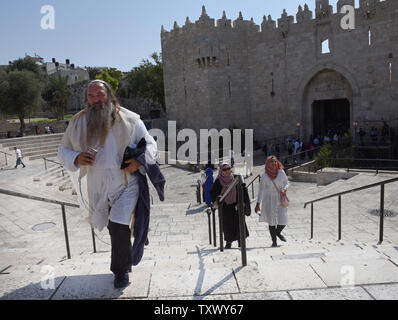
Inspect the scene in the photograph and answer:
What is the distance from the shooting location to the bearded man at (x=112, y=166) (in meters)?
2.72

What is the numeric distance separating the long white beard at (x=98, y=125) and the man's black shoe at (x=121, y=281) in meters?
1.07

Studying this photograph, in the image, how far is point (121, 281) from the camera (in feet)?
8.60

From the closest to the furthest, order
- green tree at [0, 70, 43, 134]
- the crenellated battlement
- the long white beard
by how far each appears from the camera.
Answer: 1. the long white beard
2. the crenellated battlement
3. green tree at [0, 70, 43, 134]

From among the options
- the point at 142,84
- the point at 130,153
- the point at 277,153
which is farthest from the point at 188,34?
the point at 130,153

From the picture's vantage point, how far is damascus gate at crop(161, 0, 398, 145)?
1791 centimetres

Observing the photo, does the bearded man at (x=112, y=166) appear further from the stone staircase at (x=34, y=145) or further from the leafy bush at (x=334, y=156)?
the stone staircase at (x=34, y=145)

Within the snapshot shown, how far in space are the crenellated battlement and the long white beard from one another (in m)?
19.1

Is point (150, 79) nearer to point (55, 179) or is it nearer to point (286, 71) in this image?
point (286, 71)

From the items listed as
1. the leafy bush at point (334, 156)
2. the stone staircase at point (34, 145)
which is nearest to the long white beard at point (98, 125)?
the leafy bush at point (334, 156)

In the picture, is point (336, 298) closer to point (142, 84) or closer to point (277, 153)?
point (277, 153)

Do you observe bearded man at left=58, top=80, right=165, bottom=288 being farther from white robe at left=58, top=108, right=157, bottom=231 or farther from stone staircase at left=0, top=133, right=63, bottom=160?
stone staircase at left=0, top=133, right=63, bottom=160

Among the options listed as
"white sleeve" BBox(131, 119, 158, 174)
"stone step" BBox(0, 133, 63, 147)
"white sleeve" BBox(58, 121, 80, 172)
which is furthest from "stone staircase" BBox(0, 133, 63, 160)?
"white sleeve" BBox(131, 119, 158, 174)

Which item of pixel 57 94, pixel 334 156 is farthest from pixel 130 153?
pixel 57 94
